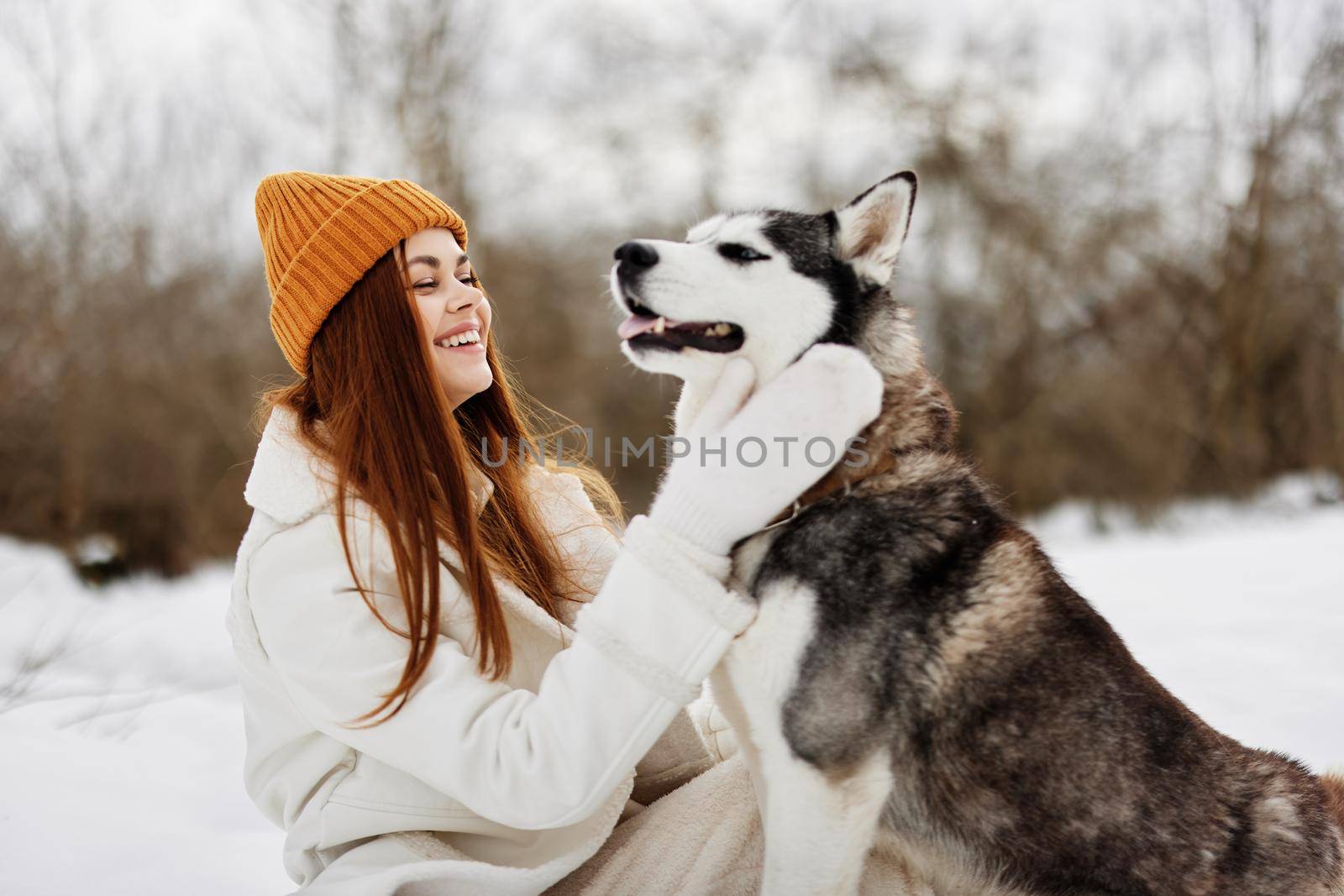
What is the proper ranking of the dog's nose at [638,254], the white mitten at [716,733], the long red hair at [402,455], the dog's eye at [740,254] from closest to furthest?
the long red hair at [402,455] → the dog's nose at [638,254] → the dog's eye at [740,254] → the white mitten at [716,733]

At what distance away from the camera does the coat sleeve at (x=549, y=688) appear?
5.06 ft

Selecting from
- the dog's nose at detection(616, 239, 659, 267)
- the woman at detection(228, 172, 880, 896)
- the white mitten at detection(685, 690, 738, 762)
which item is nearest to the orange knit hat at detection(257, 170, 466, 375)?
the woman at detection(228, 172, 880, 896)

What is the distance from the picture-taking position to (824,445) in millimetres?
1619

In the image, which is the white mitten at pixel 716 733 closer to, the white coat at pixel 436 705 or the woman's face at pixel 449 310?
the white coat at pixel 436 705

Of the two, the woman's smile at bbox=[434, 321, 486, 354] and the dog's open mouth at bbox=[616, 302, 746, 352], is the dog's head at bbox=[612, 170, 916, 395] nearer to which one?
the dog's open mouth at bbox=[616, 302, 746, 352]

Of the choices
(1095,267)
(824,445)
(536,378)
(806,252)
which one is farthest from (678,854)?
(1095,267)

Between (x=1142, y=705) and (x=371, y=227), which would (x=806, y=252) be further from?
(x=1142, y=705)

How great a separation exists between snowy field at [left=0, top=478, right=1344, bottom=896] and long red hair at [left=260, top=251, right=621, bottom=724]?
1.06 metres

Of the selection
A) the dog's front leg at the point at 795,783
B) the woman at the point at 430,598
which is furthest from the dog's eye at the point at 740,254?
the dog's front leg at the point at 795,783

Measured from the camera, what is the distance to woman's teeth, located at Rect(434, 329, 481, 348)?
2.01 metres

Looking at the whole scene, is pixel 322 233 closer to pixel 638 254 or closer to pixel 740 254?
pixel 638 254

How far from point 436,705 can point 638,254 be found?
928mm

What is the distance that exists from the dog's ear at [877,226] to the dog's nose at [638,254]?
1.36ft

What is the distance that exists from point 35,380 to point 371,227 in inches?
289
